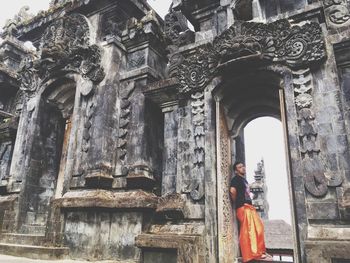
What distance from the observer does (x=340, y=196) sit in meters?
4.84

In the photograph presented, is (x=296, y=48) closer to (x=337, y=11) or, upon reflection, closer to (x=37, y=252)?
(x=337, y=11)

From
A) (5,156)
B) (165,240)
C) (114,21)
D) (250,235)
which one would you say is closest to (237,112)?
(250,235)

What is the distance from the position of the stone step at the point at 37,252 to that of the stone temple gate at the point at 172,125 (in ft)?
0.10

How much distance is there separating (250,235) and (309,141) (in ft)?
7.69

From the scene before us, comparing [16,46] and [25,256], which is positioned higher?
[16,46]

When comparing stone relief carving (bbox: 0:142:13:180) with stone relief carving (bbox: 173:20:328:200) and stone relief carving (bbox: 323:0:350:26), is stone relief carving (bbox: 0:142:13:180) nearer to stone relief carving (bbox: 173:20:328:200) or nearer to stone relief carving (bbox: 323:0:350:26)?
stone relief carving (bbox: 173:20:328:200)

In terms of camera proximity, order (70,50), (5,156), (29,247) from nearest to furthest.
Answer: (29,247) < (70,50) < (5,156)

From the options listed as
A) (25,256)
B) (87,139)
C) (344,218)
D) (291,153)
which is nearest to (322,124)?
(291,153)

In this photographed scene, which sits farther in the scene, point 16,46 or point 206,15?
point 16,46

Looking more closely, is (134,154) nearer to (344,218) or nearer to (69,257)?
(69,257)

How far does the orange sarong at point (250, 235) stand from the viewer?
6.04 meters

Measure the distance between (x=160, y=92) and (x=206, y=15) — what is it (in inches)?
97.3

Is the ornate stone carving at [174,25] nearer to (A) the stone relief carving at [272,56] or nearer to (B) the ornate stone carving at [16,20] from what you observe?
(A) the stone relief carving at [272,56]

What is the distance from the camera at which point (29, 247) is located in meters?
7.29
